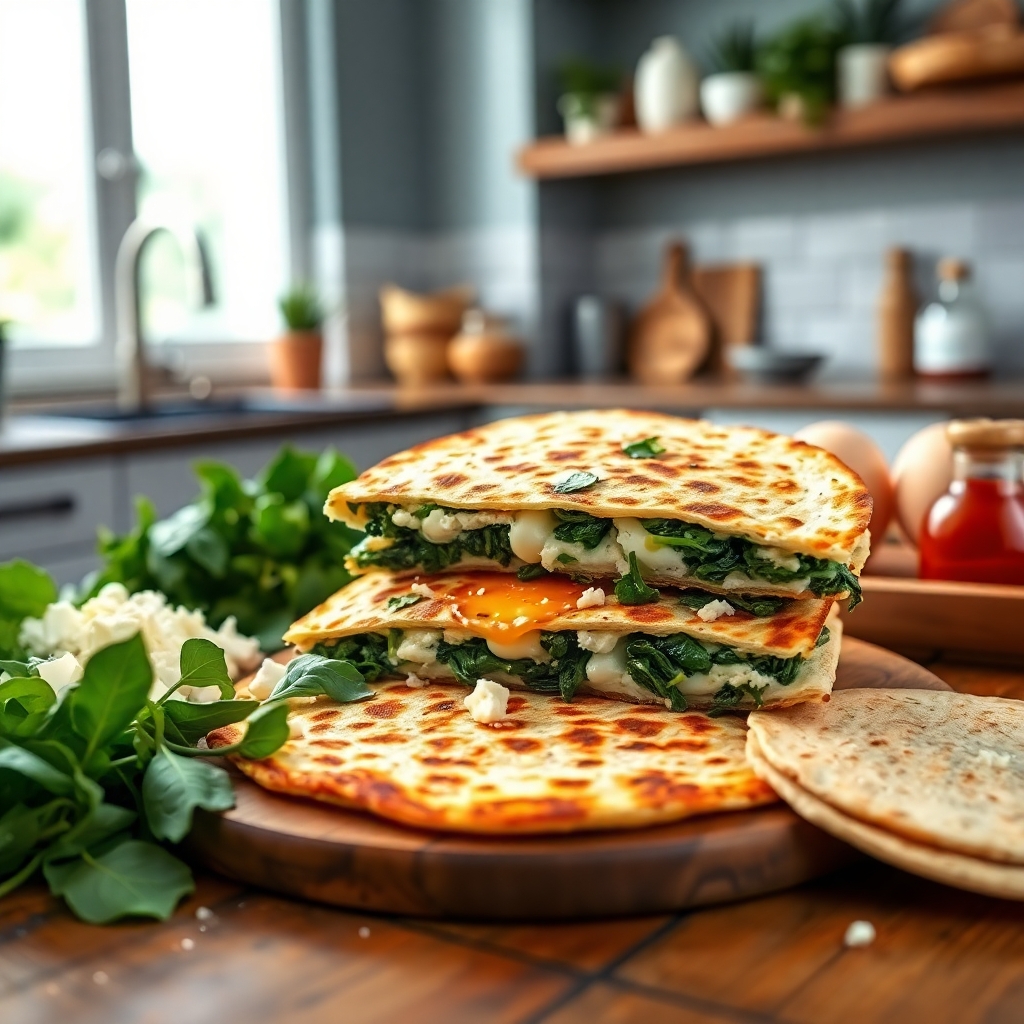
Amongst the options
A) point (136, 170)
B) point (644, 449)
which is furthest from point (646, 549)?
point (136, 170)

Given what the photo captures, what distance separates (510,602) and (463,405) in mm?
2866

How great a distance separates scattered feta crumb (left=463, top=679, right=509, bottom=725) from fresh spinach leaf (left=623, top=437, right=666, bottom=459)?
29 centimetres

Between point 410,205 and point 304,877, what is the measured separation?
4394 mm

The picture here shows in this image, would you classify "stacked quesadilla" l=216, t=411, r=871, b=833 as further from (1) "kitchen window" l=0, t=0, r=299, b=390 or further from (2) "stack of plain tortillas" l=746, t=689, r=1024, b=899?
(1) "kitchen window" l=0, t=0, r=299, b=390

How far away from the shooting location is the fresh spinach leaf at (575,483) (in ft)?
3.58

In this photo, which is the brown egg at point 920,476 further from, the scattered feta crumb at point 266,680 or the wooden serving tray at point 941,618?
the scattered feta crumb at point 266,680

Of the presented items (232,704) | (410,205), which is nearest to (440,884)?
(232,704)

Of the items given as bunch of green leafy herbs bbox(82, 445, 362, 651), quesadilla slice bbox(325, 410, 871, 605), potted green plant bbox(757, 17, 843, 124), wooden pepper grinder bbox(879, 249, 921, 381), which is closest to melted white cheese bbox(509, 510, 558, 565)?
quesadilla slice bbox(325, 410, 871, 605)

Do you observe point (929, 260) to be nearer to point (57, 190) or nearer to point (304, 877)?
point (57, 190)

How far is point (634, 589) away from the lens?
1.07 m

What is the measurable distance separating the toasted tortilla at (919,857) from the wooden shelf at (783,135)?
3.26 metres

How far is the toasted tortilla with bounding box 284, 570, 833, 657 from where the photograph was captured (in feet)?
3.31

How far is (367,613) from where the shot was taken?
1138 mm

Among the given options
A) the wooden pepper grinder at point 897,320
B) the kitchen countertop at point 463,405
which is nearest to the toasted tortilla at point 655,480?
the kitchen countertop at point 463,405
